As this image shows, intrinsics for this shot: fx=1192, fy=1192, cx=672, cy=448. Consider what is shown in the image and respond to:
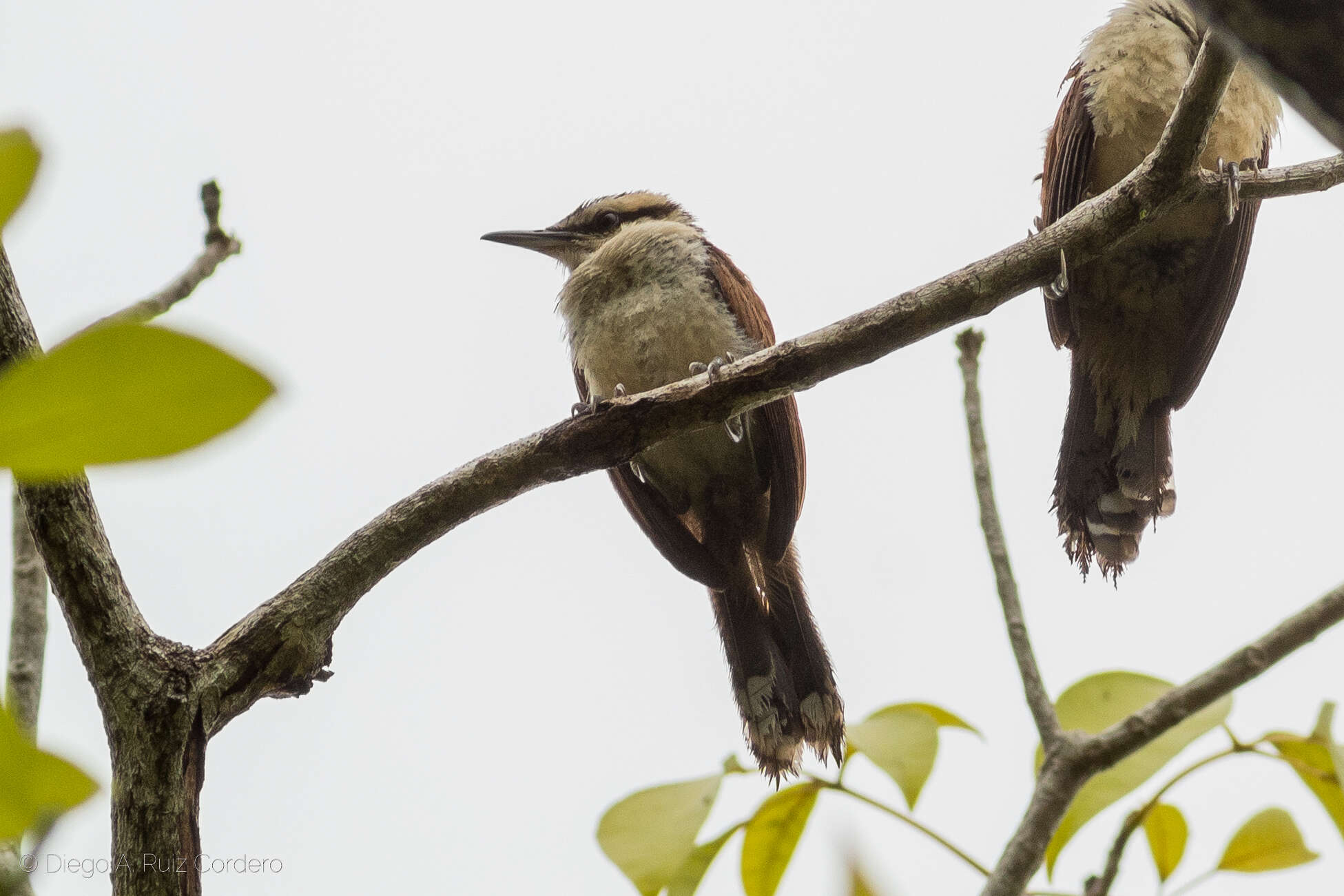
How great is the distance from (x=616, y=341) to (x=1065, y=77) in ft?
7.13

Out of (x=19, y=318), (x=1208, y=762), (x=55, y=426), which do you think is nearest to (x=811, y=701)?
(x=1208, y=762)

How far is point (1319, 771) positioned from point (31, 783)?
5.39 ft

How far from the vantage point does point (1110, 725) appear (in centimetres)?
188

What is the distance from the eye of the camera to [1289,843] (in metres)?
1.72

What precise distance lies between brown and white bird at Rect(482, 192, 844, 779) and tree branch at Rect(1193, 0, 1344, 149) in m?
3.39

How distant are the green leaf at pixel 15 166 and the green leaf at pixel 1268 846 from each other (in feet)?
5.81

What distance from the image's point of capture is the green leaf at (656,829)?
5.83 feet

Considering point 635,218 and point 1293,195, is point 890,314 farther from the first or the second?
point 635,218

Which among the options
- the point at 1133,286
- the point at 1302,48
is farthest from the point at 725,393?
the point at 1133,286

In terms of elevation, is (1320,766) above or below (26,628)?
below

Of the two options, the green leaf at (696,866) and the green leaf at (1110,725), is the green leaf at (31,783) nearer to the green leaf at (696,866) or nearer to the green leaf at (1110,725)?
the green leaf at (696,866)

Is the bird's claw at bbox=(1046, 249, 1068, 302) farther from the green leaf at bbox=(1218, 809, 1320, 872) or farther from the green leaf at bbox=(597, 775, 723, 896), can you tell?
the green leaf at bbox=(597, 775, 723, 896)

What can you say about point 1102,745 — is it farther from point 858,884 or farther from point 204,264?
point 204,264

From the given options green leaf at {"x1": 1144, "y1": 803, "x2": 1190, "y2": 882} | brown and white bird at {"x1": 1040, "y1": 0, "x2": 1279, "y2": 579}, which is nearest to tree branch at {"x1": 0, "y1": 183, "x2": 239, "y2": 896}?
green leaf at {"x1": 1144, "y1": 803, "x2": 1190, "y2": 882}
